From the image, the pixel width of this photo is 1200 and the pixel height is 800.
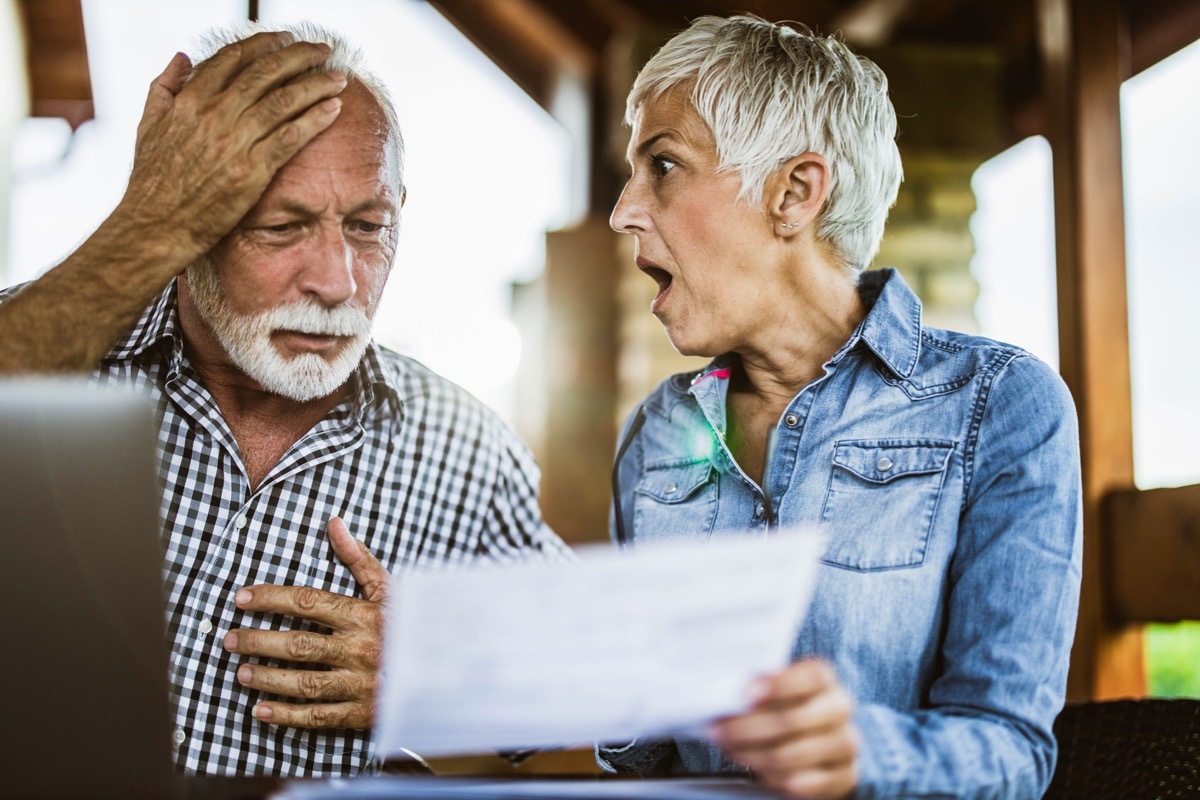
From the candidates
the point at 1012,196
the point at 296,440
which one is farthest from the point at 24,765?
the point at 1012,196

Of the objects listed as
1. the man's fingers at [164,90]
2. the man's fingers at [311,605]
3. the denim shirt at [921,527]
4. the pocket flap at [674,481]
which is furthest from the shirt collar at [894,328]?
the man's fingers at [164,90]

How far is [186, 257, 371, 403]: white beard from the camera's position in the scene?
4.94 feet

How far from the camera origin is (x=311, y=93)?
147 centimetres

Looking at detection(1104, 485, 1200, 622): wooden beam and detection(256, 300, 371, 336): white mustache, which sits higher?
detection(256, 300, 371, 336): white mustache

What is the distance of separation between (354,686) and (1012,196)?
310cm

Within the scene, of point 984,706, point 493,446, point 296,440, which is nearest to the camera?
point 984,706

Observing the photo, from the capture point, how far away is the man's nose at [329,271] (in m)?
1.48

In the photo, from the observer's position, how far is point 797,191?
1.48 m

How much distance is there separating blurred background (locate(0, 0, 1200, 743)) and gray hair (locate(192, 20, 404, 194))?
0.05 m

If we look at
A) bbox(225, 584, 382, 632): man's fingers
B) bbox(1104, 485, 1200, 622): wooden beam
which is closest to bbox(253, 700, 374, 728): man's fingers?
bbox(225, 584, 382, 632): man's fingers

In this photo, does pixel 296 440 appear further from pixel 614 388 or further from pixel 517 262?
pixel 517 262

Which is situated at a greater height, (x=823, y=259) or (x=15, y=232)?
(x=15, y=232)

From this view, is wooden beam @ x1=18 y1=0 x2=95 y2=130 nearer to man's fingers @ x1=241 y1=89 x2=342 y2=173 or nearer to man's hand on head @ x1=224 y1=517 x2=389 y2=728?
man's fingers @ x1=241 y1=89 x2=342 y2=173

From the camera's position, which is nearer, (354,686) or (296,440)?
(354,686)
